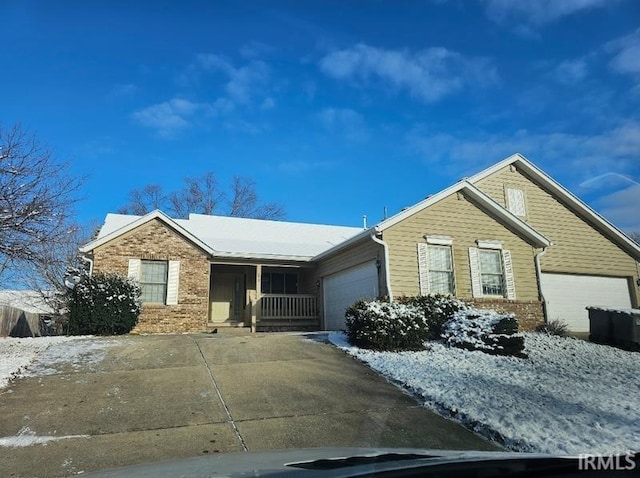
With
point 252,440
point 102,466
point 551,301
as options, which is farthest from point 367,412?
point 551,301

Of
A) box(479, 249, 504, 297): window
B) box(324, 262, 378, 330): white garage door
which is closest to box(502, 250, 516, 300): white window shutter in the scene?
box(479, 249, 504, 297): window

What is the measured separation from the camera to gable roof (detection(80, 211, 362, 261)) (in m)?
17.0

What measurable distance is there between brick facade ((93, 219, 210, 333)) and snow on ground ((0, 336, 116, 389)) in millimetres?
3172

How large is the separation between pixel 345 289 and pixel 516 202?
26.4 feet

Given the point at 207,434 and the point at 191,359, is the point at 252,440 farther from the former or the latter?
the point at 191,359

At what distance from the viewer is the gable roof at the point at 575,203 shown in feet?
63.4

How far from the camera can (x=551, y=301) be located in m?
17.8

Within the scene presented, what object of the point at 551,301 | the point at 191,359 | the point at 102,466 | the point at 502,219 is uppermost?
the point at 502,219

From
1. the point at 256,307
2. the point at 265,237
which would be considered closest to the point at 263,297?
the point at 256,307

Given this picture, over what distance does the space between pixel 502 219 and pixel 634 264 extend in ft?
26.5

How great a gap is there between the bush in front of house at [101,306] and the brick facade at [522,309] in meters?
10.7

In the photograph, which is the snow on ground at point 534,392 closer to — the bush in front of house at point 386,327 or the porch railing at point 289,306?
the bush in front of house at point 386,327

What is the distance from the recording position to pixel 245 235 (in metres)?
21.0

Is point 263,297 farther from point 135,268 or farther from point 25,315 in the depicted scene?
point 25,315
